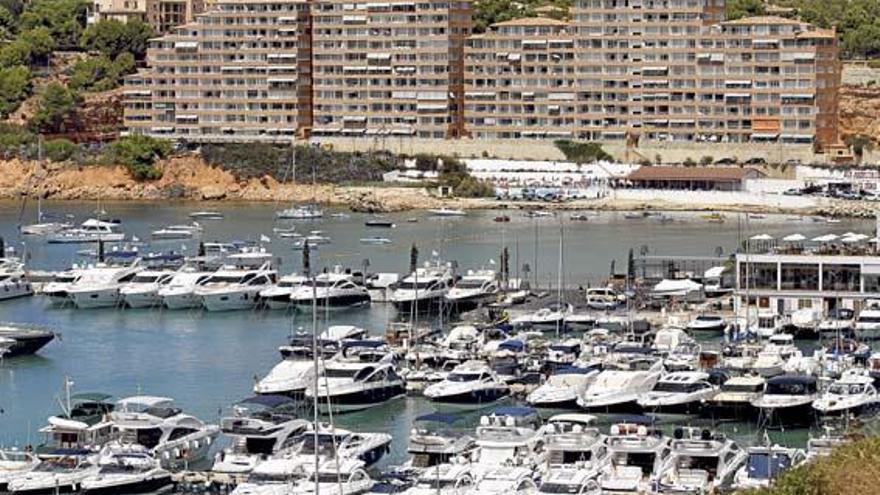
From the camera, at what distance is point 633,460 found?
21.4 metres

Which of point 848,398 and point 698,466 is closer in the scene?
point 698,466

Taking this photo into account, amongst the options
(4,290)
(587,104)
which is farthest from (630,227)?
(4,290)

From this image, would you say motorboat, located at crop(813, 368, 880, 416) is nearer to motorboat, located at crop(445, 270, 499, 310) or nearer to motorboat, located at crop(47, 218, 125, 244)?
motorboat, located at crop(445, 270, 499, 310)

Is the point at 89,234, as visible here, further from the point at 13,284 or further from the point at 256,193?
the point at 256,193

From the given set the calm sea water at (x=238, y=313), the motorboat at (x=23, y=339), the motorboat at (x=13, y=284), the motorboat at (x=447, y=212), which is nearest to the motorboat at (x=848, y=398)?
the calm sea water at (x=238, y=313)

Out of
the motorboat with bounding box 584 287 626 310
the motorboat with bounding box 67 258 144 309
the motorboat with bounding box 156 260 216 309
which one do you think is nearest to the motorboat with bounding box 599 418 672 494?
the motorboat with bounding box 584 287 626 310

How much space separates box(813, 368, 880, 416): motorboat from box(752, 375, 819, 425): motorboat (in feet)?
0.48

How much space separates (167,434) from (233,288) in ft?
44.2

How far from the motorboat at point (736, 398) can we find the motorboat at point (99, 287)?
14220mm

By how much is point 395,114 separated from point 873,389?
3949cm

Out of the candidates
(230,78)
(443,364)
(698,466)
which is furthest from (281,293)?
(230,78)

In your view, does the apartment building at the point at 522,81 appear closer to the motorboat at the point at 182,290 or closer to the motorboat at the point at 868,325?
the motorboat at the point at 182,290

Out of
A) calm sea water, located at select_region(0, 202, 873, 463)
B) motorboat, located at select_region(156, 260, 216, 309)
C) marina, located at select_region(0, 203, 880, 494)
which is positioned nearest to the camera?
marina, located at select_region(0, 203, 880, 494)

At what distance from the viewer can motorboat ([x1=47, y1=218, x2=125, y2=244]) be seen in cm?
4747
